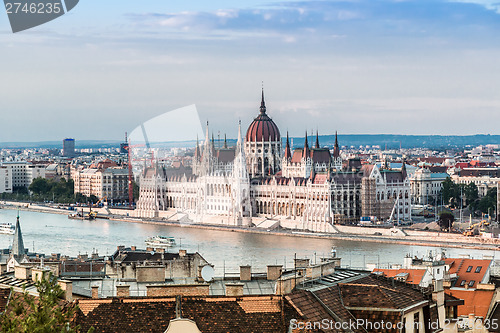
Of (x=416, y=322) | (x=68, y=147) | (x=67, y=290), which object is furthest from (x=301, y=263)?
(x=68, y=147)

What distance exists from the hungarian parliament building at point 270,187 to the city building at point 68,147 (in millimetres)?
63636

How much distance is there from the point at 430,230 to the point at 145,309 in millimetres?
33167

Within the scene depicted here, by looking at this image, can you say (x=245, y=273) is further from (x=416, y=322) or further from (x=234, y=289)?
(x=416, y=322)

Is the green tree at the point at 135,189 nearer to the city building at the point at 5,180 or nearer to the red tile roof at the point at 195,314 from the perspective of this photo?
the city building at the point at 5,180

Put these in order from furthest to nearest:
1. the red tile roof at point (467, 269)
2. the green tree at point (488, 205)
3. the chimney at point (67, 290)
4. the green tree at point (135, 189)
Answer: the green tree at point (135, 189) → the green tree at point (488, 205) → the red tile roof at point (467, 269) → the chimney at point (67, 290)

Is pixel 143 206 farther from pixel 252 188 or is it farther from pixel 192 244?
pixel 192 244

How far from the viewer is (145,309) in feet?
19.9

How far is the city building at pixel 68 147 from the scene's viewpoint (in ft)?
386

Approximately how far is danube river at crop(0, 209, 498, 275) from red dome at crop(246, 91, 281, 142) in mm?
8405

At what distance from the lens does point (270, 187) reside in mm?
48438

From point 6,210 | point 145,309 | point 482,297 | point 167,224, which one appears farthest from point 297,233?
point 145,309

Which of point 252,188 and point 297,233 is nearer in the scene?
point 297,233

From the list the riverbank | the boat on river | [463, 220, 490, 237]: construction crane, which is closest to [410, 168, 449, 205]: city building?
the riverbank

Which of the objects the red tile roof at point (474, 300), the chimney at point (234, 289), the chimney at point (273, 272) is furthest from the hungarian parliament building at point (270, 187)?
the chimney at point (234, 289)
